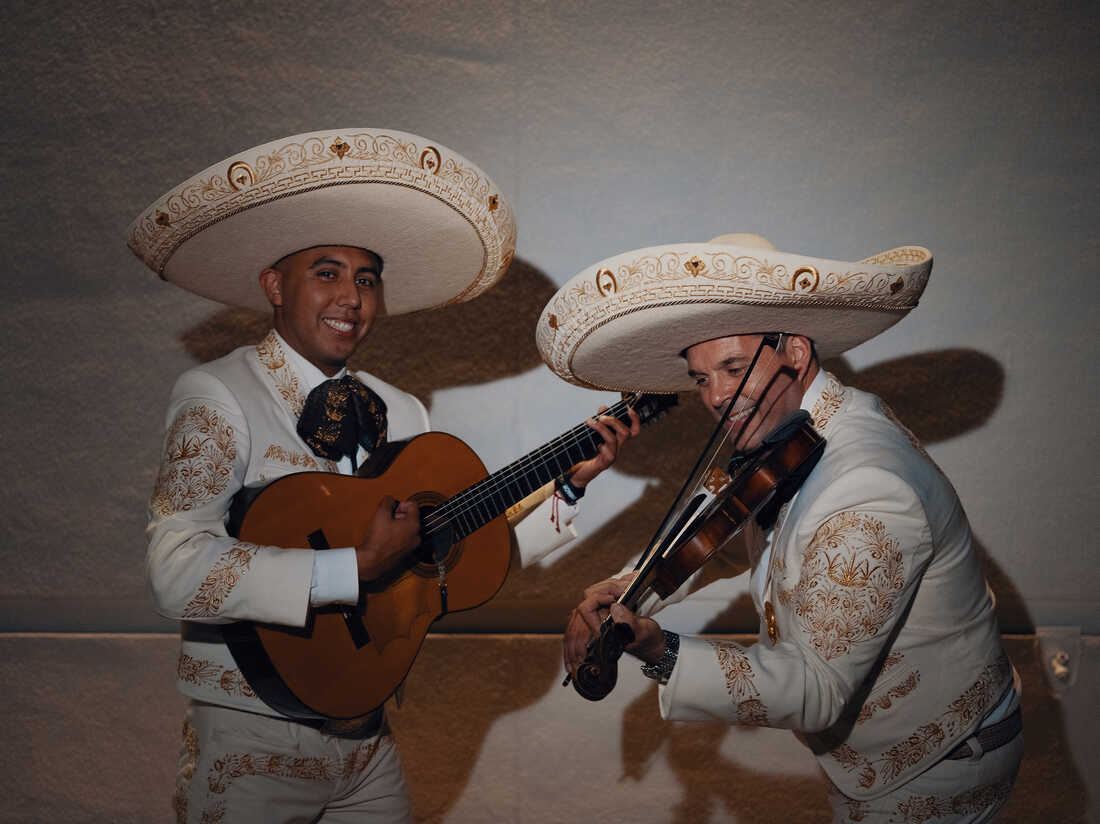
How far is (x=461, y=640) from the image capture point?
3.35 meters

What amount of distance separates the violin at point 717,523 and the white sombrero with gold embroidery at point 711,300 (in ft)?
0.82

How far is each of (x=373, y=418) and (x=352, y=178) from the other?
619 millimetres

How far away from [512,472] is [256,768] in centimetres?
91

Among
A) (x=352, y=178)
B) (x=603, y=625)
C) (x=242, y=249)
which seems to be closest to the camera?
(x=603, y=625)

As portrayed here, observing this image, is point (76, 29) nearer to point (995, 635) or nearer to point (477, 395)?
point (477, 395)

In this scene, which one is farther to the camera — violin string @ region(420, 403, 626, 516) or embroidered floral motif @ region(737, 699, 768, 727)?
violin string @ region(420, 403, 626, 516)

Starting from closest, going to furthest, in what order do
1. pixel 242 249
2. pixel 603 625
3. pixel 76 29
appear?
pixel 603 625, pixel 242 249, pixel 76 29

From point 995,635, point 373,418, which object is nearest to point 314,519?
point 373,418

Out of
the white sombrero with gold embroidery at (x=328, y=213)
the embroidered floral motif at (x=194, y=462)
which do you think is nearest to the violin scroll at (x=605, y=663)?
the embroidered floral motif at (x=194, y=462)

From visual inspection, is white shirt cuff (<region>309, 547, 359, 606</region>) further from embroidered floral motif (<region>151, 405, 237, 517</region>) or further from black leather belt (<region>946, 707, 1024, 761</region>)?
black leather belt (<region>946, 707, 1024, 761</region>)

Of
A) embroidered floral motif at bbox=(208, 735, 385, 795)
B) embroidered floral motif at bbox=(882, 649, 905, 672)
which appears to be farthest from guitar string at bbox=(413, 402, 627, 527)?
embroidered floral motif at bbox=(882, 649, 905, 672)

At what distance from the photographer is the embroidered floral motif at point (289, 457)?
2007 millimetres

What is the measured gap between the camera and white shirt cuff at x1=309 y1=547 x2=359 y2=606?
185 centimetres

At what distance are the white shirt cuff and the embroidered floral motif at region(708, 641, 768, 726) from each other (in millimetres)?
797
